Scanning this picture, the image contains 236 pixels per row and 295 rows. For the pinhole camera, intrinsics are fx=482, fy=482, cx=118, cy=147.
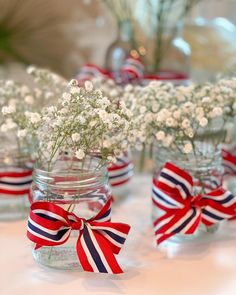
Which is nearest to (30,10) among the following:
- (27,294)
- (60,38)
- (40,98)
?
(60,38)

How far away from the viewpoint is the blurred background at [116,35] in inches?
47.5

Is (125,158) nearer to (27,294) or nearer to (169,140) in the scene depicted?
(169,140)

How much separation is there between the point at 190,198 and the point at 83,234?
183 millimetres

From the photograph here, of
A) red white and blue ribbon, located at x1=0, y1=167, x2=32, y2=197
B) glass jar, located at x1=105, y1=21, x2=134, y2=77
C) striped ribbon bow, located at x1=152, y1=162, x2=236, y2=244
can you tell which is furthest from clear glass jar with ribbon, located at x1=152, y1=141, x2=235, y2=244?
glass jar, located at x1=105, y1=21, x2=134, y2=77

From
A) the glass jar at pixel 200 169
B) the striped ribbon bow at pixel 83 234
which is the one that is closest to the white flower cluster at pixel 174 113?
the glass jar at pixel 200 169

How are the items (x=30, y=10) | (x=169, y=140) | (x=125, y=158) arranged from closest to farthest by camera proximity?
(x=169, y=140)
(x=125, y=158)
(x=30, y=10)

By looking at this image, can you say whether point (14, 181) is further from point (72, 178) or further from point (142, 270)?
point (142, 270)

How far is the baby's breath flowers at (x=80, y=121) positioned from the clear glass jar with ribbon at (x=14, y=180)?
0.18 m

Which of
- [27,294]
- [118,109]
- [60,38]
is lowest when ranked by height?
[27,294]

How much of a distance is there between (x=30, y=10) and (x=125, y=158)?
1.96 ft

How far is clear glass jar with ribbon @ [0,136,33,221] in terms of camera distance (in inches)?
33.0

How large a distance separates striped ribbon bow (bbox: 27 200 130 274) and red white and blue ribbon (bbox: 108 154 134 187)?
240mm

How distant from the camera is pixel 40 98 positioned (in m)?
0.95

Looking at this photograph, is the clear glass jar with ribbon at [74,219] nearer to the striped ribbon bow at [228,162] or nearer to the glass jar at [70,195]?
the glass jar at [70,195]
